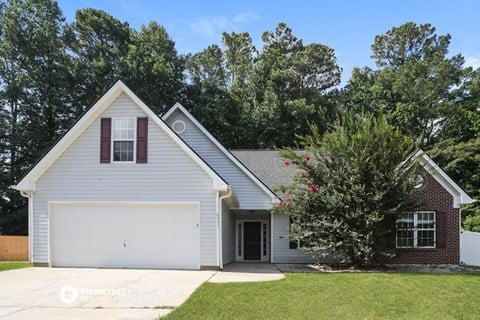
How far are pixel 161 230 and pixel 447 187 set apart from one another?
11.0 meters

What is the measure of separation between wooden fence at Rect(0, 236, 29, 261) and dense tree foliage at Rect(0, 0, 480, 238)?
900 cm

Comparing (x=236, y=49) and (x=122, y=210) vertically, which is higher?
(x=236, y=49)

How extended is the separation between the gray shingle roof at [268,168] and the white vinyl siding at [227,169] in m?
1.48

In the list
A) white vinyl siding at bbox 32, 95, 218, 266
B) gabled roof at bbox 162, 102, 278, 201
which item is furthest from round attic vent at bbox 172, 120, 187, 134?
white vinyl siding at bbox 32, 95, 218, 266

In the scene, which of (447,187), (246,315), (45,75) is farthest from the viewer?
(45,75)

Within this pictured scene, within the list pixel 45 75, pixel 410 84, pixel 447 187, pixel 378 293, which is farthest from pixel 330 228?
pixel 45 75

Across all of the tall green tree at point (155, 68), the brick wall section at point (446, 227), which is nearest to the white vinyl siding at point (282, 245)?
the brick wall section at point (446, 227)

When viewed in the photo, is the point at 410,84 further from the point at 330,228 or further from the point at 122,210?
the point at 122,210

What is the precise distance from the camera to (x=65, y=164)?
1470cm

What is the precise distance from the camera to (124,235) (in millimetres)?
14523

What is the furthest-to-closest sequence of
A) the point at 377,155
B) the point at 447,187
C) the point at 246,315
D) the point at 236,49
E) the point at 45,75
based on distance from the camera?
1. the point at 236,49
2. the point at 45,75
3. the point at 447,187
4. the point at 377,155
5. the point at 246,315

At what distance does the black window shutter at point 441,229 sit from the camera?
16984 mm

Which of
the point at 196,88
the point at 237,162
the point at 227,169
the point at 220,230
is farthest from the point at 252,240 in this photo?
the point at 196,88

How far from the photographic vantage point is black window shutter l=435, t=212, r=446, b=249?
17.0 m
